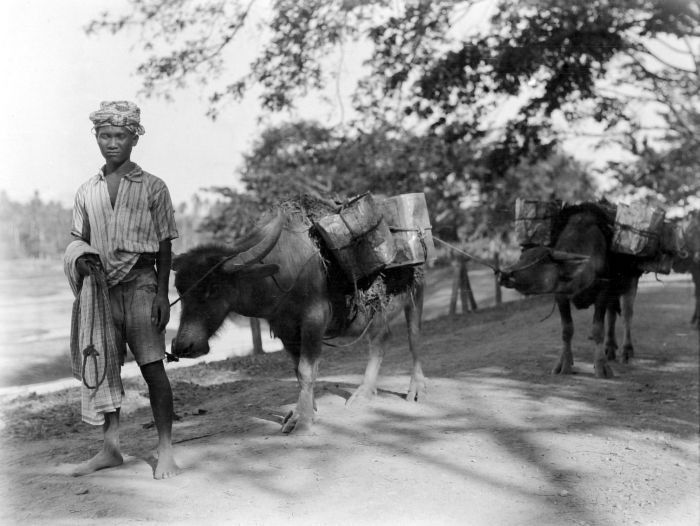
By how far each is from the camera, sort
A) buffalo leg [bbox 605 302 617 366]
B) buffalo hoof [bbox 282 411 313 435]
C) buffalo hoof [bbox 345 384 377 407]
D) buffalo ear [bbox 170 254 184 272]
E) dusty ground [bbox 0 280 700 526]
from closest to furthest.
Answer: dusty ground [bbox 0 280 700 526]
buffalo ear [bbox 170 254 184 272]
buffalo hoof [bbox 282 411 313 435]
buffalo hoof [bbox 345 384 377 407]
buffalo leg [bbox 605 302 617 366]

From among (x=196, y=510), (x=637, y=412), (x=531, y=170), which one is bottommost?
(x=637, y=412)

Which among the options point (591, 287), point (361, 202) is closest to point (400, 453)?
point (361, 202)

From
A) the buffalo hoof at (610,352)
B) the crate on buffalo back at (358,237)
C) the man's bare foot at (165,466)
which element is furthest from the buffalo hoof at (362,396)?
the buffalo hoof at (610,352)

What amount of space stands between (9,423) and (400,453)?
13.4 ft

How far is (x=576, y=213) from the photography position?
9.51 m

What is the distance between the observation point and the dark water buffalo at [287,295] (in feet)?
16.3

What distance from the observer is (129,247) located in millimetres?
4469

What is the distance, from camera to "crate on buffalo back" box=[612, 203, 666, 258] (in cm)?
920

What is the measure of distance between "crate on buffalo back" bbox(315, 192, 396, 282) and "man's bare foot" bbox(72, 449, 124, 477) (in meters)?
2.31

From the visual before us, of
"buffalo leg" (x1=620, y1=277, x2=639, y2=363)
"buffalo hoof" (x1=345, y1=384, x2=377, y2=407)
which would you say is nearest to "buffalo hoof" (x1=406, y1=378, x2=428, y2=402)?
"buffalo hoof" (x1=345, y1=384, x2=377, y2=407)

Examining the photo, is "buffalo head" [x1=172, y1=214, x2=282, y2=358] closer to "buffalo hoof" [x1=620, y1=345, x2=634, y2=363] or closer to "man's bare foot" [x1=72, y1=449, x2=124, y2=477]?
"man's bare foot" [x1=72, y1=449, x2=124, y2=477]

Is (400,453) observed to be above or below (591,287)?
below

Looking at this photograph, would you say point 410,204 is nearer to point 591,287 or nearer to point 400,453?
point 400,453

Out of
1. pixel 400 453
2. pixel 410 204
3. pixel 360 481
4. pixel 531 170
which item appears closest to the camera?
pixel 360 481
